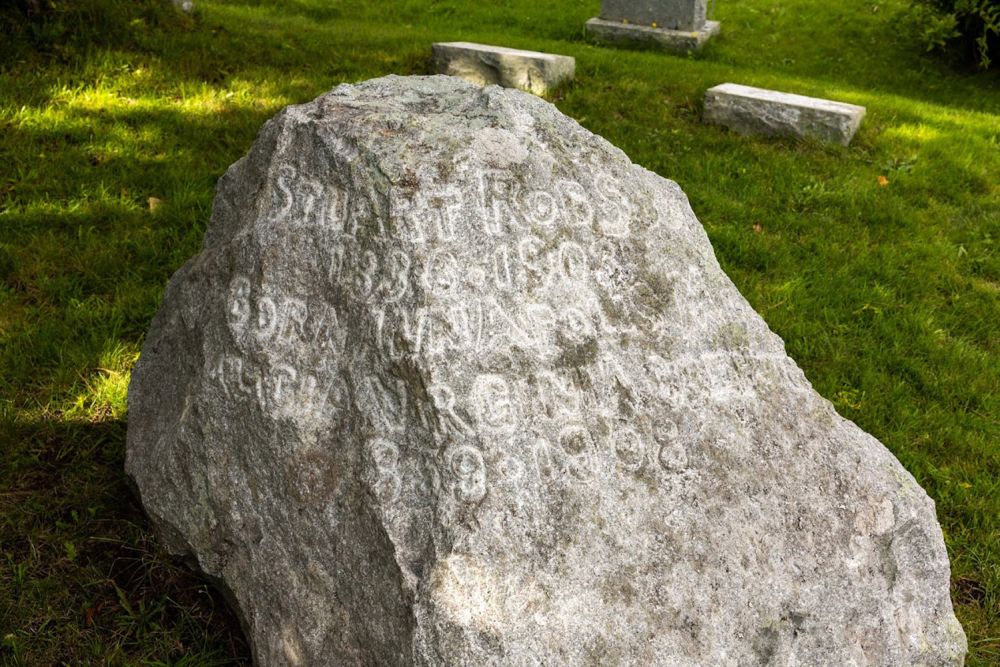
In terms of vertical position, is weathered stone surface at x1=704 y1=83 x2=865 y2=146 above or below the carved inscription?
below

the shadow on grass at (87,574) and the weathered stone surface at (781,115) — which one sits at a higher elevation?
the weathered stone surface at (781,115)

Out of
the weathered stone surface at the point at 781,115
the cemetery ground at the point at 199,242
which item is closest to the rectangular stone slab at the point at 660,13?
the cemetery ground at the point at 199,242

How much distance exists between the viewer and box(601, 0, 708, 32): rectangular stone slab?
9.52 m

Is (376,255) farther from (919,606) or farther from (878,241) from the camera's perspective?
(878,241)

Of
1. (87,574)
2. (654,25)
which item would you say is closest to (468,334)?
(87,574)

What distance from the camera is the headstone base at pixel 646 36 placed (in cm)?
934

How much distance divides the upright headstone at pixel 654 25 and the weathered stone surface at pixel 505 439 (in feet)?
24.2

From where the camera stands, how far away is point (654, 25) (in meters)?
9.66

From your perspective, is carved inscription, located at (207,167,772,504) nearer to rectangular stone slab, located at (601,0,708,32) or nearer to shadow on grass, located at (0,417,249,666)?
shadow on grass, located at (0,417,249,666)

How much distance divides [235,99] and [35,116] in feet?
4.15

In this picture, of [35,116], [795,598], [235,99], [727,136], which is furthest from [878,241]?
[35,116]

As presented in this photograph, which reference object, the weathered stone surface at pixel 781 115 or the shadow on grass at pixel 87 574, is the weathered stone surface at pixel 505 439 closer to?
the shadow on grass at pixel 87 574

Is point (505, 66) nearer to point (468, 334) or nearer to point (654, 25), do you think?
point (654, 25)

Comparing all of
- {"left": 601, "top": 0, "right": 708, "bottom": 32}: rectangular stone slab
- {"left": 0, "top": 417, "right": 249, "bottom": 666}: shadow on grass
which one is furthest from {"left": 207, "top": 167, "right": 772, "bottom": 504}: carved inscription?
{"left": 601, "top": 0, "right": 708, "bottom": 32}: rectangular stone slab
